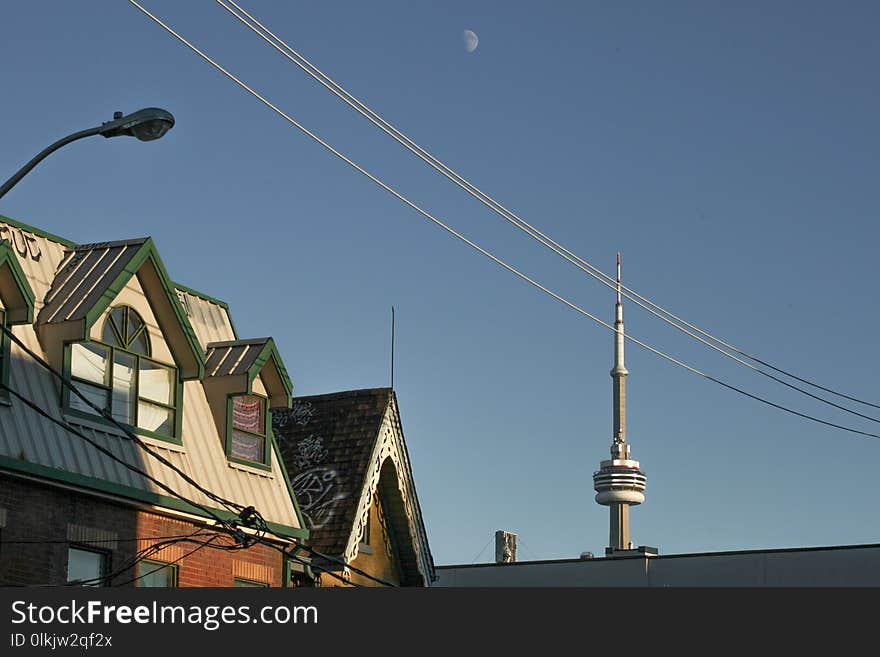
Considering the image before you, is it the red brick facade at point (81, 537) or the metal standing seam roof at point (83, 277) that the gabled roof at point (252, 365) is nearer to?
the red brick facade at point (81, 537)

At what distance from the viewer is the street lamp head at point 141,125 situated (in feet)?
60.5

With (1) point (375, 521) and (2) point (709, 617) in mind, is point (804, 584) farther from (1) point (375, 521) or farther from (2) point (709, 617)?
(2) point (709, 617)

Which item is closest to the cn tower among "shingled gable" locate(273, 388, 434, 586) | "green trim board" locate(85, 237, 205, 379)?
"shingled gable" locate(273, 388, 434, 586)

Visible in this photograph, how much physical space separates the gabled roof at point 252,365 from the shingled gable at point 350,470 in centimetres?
363

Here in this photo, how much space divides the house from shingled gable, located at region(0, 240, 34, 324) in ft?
0.07

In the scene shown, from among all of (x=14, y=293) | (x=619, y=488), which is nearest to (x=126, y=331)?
(x=14, y=293)

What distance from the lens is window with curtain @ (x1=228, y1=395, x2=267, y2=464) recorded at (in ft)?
92.5

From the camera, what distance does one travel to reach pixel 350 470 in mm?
32969

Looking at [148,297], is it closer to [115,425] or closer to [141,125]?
[115,425]

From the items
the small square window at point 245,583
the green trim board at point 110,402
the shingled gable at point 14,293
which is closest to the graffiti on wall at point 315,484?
the small square window at point 245,583

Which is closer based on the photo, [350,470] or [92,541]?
[92,541]

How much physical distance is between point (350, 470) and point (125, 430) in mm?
9691

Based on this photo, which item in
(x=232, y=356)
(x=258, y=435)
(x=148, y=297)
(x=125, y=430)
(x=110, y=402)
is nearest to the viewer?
(x=125, y=430)

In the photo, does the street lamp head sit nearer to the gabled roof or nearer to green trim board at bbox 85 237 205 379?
green trim board at bbox 85 237 205 379
